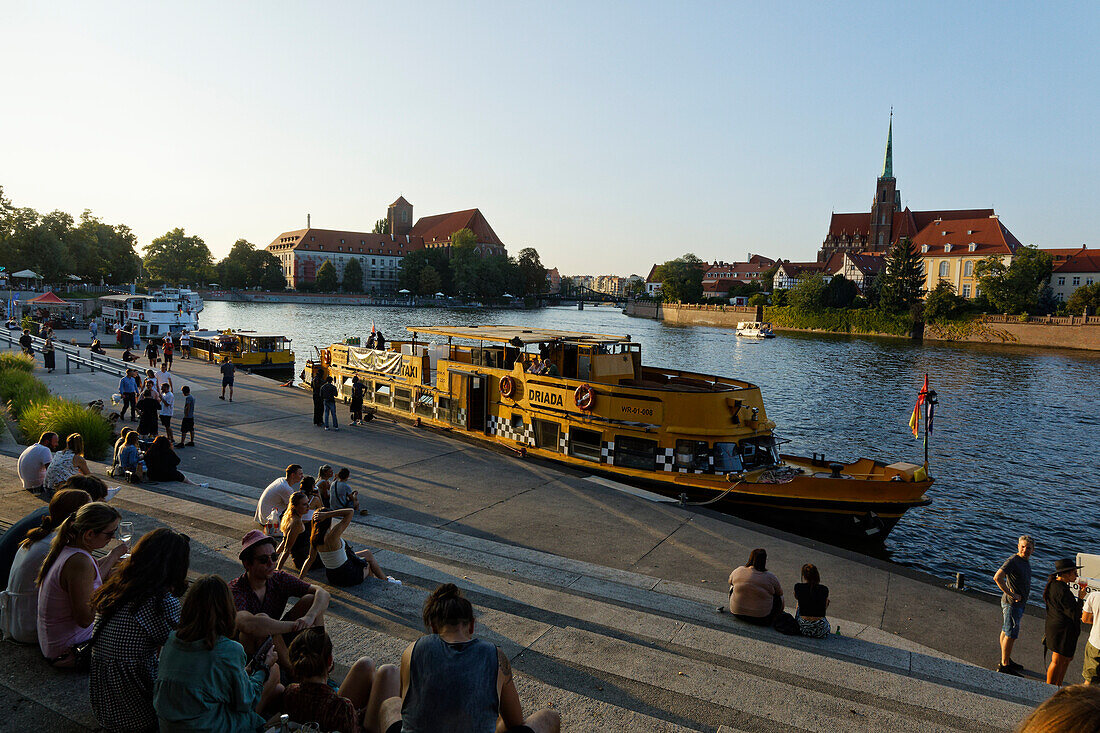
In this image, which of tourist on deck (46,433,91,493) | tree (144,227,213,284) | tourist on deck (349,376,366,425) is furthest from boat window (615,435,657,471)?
tree (144,227,213,284)

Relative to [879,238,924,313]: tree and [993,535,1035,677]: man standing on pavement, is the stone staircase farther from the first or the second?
[879,238,924,313]: tree

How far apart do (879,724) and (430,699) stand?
4.12 meters

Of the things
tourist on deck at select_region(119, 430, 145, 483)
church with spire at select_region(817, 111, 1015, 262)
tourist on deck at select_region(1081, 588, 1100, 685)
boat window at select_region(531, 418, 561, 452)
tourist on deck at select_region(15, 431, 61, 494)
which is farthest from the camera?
church with spire at select_region(817, 111, 1015, 262)

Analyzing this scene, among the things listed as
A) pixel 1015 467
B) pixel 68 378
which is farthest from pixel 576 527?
pixel 68 378

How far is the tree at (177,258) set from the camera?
6860 inches

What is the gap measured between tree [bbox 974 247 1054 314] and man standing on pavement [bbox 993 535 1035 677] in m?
107

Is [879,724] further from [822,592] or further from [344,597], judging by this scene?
[344,597]

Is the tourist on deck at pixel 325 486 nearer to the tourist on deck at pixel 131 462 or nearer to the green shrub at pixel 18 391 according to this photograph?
→ the tourist on deck at pixel 131 462

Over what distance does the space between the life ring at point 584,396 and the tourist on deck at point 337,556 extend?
9.55 metres

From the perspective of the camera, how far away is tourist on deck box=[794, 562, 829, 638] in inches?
328

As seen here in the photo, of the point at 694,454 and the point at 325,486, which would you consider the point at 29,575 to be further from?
the point at 694,454

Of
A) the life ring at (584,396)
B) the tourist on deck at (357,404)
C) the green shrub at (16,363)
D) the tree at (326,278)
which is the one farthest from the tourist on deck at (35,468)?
the tree at (326,278)

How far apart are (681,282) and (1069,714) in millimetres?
178952

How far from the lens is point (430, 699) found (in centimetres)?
416
